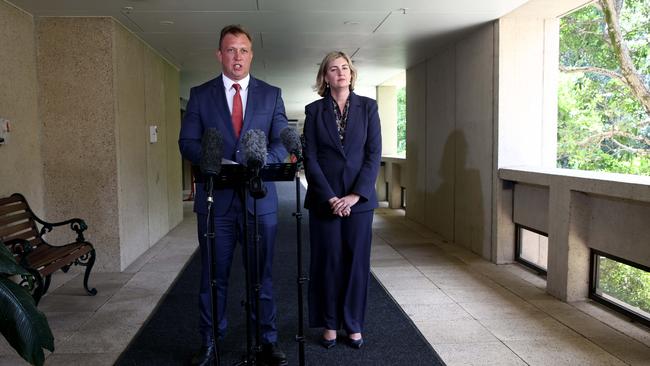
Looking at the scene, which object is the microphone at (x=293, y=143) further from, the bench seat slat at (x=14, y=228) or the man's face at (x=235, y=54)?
the bench seat slat at (x=14, y=228)

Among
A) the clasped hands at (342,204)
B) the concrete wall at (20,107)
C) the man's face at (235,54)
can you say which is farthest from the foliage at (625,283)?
the concrete wall at (20,107)

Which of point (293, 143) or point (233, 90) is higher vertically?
point (233, 90)

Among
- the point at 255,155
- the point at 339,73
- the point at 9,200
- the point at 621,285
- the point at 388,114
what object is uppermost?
the point at 388,114

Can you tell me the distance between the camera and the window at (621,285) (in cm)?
371

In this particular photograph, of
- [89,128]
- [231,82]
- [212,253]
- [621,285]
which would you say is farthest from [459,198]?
[212,253]

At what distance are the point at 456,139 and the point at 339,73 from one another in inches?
152

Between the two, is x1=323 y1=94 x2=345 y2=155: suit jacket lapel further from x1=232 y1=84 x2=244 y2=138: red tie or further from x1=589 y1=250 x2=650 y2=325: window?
x1=589 y1=250 x2=650 y2=325: window

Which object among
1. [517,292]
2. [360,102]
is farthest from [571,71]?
[360,102]

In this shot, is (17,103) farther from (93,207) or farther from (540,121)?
(540,121)

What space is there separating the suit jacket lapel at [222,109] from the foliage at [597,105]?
6.34 metres

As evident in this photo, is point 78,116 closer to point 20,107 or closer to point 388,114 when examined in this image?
point 20,107

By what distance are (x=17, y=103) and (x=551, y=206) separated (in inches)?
182

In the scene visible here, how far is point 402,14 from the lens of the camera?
207 inches

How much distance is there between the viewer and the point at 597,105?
28.5 feet
